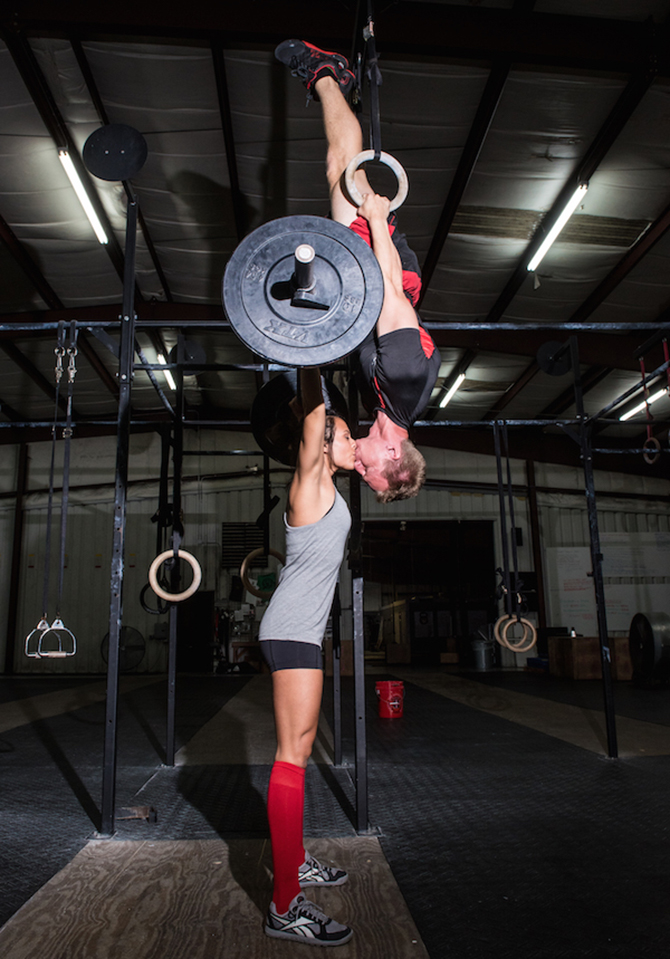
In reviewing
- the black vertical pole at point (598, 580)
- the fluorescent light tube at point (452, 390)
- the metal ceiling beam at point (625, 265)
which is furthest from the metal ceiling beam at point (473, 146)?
the fluorescent light tube at point (452, 390)

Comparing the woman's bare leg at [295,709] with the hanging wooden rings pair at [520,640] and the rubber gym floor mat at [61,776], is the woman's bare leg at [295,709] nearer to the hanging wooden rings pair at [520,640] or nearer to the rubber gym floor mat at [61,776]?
the rubber gym floor mat at [61,776]

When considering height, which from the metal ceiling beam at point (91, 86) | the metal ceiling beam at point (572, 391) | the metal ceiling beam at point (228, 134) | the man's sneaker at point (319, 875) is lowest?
the man's sneaker at point (319, 875)

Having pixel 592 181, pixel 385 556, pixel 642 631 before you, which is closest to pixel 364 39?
pixel 592 181

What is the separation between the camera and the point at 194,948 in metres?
1.37

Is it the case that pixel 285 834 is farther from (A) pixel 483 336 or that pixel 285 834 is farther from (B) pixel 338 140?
(A) pixel 483 336

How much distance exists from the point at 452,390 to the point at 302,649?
841 centimetres

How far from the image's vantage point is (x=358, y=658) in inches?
91.6

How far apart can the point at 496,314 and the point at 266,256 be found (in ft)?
22.4

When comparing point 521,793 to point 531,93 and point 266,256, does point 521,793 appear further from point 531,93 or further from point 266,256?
point 531,93

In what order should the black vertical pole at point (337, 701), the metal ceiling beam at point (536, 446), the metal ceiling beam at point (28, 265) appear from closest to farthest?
the black vertical pole at point (337, 701) → the metal ceiling beam at point (28, 265) → the metal ceiling beam at point (536, 446)

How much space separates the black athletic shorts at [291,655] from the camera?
4.99 ft

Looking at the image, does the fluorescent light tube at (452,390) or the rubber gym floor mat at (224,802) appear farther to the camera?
the fluorescent light tube at (452,390)

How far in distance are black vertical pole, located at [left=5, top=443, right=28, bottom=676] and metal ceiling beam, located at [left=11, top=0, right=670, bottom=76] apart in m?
7.80

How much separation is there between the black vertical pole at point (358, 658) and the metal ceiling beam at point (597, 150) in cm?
415
